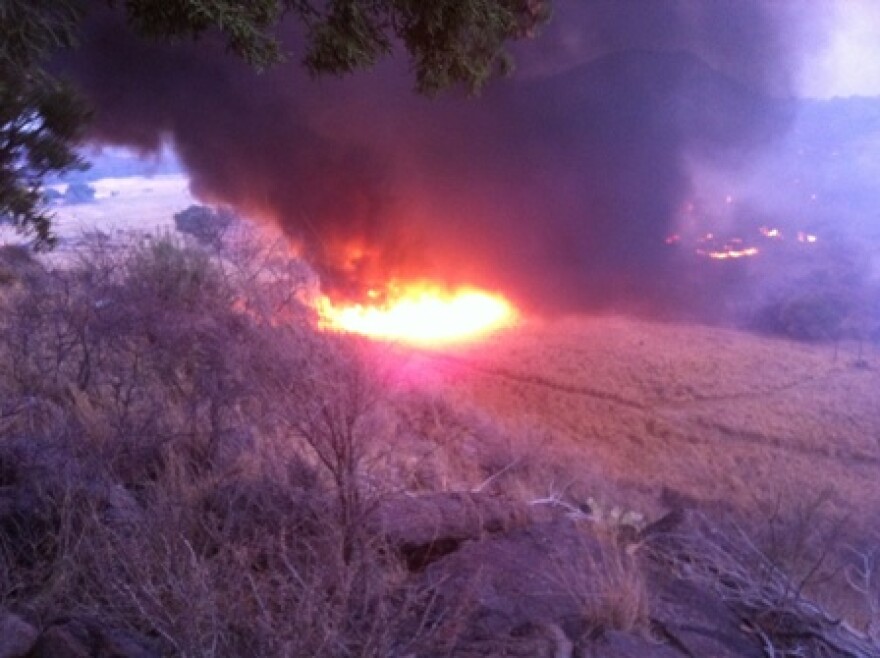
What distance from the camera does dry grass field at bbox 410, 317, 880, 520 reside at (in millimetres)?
10047

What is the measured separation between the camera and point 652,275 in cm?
2306

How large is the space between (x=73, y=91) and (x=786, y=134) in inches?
1382

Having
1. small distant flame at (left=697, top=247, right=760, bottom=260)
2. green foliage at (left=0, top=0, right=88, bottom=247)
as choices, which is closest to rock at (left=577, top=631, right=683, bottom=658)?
green foliage at (left=0, top=0, right=88, bottom=247)

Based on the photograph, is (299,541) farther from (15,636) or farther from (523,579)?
(15,636)

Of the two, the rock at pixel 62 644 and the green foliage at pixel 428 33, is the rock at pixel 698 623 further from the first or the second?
the green foliage at pixel 428 33

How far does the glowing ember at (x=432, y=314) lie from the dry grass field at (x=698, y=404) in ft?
3.88

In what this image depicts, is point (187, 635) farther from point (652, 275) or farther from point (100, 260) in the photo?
point (652, 275)

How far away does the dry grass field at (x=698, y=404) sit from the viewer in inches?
396

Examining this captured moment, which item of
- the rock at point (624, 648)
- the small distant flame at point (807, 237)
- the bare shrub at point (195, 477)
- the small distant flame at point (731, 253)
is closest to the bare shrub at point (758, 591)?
the rock at point (624, 648)

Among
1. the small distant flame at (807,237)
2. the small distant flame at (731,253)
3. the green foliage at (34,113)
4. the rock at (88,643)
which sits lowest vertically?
the rock at (88,643)

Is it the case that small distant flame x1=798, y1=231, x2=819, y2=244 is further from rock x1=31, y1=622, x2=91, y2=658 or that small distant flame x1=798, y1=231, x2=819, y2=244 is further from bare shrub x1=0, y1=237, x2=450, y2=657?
rock x1=31, y1=622, x2=91, y2=658

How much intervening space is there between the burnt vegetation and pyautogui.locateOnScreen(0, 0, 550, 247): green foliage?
5.28 ft

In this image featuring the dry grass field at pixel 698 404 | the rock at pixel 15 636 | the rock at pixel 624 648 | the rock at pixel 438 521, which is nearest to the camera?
the rock at pixel 15 636

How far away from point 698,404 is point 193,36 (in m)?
11.6
